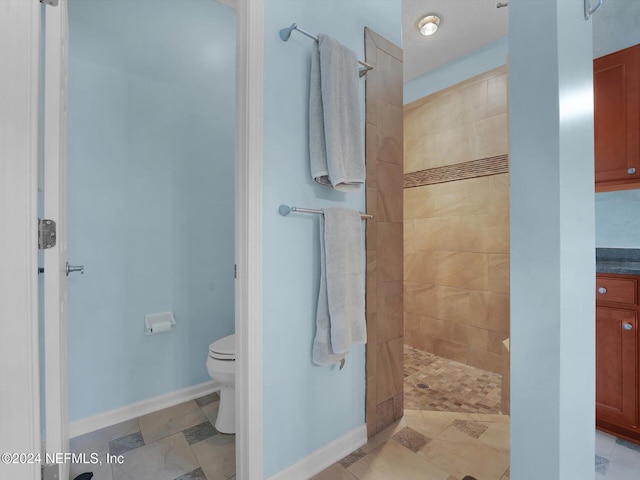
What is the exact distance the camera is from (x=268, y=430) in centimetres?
126

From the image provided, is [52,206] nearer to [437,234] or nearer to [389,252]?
[389,252]

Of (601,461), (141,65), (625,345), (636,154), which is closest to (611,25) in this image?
(636,154)

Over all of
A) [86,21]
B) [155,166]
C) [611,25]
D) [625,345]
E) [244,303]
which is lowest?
[625,345]

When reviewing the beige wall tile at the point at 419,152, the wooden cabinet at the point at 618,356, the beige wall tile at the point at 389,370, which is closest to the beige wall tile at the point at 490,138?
the beige wall tile at the point at 419,152

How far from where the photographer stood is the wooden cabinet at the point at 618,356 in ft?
5.27

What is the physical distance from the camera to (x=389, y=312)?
1.77 m

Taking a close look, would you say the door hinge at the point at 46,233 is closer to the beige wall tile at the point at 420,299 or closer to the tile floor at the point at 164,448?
the tile floor at the point at 164,448

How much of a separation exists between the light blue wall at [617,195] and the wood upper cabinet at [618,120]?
209 millimetres

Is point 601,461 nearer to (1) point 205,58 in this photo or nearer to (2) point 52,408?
(2) point 52,408

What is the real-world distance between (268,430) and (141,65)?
7.12 ft

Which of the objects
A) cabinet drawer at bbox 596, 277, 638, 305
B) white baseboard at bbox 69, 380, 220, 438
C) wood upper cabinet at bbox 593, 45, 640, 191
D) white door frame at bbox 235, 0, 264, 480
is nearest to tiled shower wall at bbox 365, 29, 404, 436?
white door frame at bbox 235, 0, 264, 480

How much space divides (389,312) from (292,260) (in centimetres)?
75

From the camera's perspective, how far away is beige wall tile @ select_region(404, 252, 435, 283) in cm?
312

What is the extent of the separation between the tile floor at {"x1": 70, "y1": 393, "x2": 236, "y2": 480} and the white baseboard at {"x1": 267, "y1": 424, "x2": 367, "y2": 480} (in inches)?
11.3
